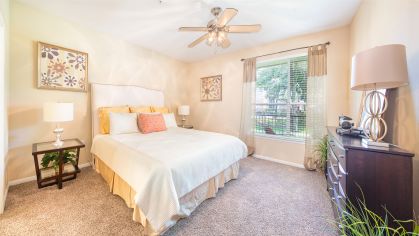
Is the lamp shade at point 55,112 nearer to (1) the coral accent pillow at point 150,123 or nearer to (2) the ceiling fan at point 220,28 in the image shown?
(1) the coral accent pillow at point 150,123

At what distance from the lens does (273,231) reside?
149cm

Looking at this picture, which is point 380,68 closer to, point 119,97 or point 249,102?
point 249,102

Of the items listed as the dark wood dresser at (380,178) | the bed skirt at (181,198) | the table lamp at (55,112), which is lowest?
the bed skirt at (181,198)

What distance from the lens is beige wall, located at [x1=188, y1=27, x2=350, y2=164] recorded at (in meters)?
2.74

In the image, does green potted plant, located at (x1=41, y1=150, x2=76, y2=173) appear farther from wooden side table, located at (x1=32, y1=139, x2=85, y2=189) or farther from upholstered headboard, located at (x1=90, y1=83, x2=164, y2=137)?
upholstered headboard, located at (x1=90, y1=83, x2=164, y2=137)

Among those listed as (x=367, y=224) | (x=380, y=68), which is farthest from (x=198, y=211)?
(x=380, y=68)

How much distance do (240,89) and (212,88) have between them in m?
0.86

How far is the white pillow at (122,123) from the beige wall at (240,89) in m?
2.18

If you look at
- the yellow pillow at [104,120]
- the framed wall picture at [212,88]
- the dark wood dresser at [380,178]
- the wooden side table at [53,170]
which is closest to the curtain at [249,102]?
the framed wall picture at [212,88]

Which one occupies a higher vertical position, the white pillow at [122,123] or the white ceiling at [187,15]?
the white ceiling at [187,15]

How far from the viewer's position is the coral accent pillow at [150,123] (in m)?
2.82

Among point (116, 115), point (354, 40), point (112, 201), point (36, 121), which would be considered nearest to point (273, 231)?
point (112, 201)

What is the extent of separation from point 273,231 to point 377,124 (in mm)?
1273

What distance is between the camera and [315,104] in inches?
114
